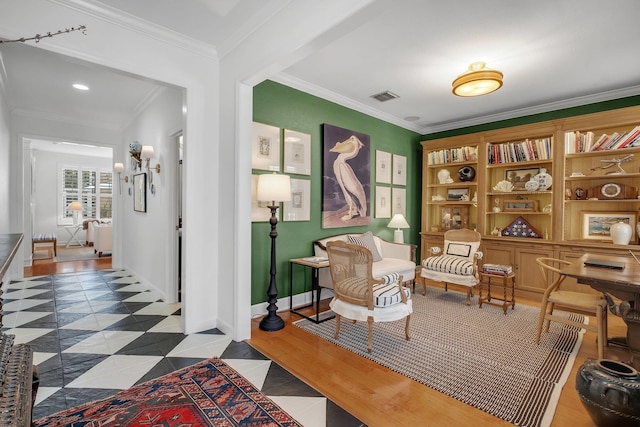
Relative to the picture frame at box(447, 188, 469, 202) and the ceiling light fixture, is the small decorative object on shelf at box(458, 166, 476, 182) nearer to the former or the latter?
the picture frame at box(447, 188, 469, 202)

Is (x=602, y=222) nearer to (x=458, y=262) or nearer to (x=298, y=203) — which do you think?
(x=458, y=262)

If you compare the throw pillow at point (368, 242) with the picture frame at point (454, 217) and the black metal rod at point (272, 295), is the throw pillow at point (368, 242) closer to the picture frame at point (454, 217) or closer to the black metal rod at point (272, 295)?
the black metal rod at point (272, 295)

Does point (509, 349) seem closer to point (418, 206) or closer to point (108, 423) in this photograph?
point (108, 423)

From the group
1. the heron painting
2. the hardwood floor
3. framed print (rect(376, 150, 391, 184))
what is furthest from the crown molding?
framed print (rect(376, 150, 391, 184))

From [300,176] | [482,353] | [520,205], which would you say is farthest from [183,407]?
[520,205]

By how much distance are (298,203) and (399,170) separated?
2475 mm

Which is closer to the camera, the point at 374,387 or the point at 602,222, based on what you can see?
the point at 374,387

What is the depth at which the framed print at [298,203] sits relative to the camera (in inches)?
154

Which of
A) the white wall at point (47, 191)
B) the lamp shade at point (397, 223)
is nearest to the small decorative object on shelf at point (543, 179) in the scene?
the lamp shade at point (397, 223)

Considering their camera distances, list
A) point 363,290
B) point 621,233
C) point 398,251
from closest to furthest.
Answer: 1. point 363,290
2. point 621,233
3. point 398,251

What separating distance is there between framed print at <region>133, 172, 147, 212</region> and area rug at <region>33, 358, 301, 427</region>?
3179 mm

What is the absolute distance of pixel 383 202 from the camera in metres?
5.31

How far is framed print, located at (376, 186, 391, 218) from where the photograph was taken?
5203 millimetres

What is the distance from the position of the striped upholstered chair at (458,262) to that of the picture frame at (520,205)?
3.15 feet
